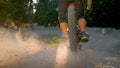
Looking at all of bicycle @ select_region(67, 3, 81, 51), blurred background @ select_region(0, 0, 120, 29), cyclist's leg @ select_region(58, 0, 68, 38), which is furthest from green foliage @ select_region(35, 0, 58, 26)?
bicycle @ select_region(67, 3, 81, 51)

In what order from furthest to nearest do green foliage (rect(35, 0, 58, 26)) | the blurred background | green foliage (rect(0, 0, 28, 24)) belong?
1. green foliage (rect(35, 0, 58, 26))
2. the blurred background
3. green foliage (rect(0, 0, 28, 24))

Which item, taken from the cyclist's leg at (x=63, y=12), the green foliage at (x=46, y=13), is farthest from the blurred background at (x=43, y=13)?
the cyclist's leg at (x=63, y=12)

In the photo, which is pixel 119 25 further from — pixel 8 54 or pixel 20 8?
pixel 8 54

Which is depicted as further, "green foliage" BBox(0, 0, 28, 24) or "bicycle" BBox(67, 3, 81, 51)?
"green foliage" BBox(0, 0, 28, 24)

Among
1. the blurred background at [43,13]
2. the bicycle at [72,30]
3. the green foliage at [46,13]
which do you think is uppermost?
the bicycle at [72,30]

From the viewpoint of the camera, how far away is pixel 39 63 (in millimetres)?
7840

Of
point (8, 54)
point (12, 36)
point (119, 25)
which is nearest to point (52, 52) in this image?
point (8, 54)

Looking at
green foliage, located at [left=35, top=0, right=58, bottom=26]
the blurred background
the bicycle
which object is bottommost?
green foliage, located at [left=35, top=0, right=58, bottom=26]

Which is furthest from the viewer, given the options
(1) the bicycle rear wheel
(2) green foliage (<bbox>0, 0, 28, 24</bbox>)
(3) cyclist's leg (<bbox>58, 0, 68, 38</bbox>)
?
(2) green foliage (<bbox>0, 0, 28, 24</bbox>)

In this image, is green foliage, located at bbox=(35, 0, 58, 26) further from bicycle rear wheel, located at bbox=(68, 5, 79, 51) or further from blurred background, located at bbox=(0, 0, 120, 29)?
bicycle rear wheel, located at bbox=(68, 5, 79, 51)

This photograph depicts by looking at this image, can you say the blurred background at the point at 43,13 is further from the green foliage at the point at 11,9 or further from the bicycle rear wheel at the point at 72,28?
the bicycle rear wheel at the point at 72,28

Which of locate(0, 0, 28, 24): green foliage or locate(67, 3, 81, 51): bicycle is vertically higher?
locate(67, 3, 81, 51): bicycle

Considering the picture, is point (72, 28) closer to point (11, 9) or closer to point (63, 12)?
point (63, 12)

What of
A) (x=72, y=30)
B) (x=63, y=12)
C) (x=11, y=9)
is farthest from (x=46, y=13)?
(x=72, y=30)
